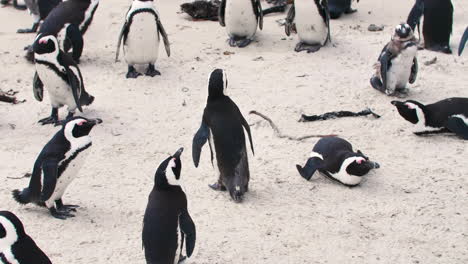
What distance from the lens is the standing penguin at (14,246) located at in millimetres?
3203

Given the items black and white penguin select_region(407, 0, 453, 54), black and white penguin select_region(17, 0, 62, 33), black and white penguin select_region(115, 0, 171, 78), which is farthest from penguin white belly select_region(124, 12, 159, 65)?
black and white penguin select_region(407, 0, 453, 54)

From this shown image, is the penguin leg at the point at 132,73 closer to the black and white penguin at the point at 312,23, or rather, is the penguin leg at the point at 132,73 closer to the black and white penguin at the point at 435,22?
the black and white penguin at the point at 312,23

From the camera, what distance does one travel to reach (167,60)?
24.7ft

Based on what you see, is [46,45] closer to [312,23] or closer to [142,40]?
[142,40]

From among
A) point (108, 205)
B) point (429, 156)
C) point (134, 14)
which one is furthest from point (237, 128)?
point (134, 14)

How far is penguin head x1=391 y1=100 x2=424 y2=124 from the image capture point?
533 centimetres

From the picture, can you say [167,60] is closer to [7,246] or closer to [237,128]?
[237,128]

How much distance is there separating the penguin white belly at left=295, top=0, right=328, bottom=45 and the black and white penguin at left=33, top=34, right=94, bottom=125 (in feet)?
8.75

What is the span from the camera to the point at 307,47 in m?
7.65

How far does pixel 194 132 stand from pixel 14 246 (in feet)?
8.70

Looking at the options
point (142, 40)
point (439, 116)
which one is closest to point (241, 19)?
point (142, 40)

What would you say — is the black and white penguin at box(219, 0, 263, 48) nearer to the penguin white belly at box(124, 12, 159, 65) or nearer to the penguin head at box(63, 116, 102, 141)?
Answer: the penguin white belly at box(124, 12, 159, 65)

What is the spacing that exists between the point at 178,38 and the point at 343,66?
2125mm

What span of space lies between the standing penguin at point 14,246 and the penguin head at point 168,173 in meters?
0.69
